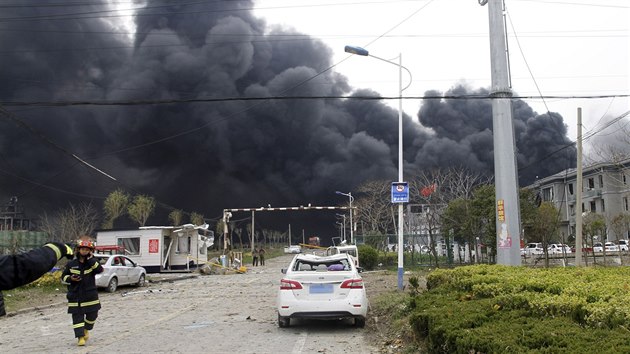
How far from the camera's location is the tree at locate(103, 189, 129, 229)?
49875mm

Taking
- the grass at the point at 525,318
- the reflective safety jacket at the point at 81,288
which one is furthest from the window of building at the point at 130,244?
the grass at the point at 525,318

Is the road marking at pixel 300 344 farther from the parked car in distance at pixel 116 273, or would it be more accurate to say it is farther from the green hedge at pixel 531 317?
the parked car in distance at pixel 116 273

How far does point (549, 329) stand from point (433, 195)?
29.6 meters

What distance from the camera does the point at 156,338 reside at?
8.41 m

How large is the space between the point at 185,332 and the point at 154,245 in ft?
78.4

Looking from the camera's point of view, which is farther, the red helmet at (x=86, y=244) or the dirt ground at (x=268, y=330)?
the red helmet at (x=86, y=244)

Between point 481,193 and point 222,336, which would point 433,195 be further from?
point 222,336

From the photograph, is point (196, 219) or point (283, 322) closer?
point (283, 322)

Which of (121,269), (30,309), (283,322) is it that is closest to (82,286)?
(283,322)

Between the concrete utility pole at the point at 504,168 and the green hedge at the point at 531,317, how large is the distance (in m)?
4.81

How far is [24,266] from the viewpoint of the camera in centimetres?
336

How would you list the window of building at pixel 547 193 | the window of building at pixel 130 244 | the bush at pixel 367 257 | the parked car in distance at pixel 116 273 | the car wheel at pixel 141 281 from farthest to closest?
the window of building at pixel 547 193
the window of building at pixel 130 244
the bush at pixel 367 257
the car wheel at pixel 141 281
the parked car in distance at pixel 116 273

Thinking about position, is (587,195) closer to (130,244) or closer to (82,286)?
(130,244)

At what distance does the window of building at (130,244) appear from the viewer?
31456 millimetres
